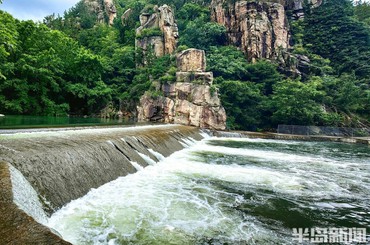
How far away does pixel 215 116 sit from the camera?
87.1 feet

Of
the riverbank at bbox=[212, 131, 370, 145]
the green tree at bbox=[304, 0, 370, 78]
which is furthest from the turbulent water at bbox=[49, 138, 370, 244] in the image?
the green tree at bbox=[304, 0, 370, 78]

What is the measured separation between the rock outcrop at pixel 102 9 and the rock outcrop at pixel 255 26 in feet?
95.3

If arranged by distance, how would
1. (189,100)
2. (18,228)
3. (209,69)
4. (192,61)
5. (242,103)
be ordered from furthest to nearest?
(209,69) < (242,103) < (192,61) < (189,100) < (18,228)

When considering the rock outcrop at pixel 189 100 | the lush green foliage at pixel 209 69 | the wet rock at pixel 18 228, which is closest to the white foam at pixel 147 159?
the wet rock at pixel 18 228

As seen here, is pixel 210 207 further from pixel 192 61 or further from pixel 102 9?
pixel 102 9

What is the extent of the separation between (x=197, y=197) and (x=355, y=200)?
155 inches

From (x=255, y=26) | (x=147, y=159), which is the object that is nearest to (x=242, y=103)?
(x=255, y=26)

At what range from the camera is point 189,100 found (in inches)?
1052

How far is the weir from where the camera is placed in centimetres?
266

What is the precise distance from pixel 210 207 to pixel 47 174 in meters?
3.21

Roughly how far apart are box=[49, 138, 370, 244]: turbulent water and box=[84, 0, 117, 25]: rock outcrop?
2350 inches

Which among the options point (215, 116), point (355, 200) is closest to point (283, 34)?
point (215, 116)

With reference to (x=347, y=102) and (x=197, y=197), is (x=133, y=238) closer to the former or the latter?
(x=197, y=197)

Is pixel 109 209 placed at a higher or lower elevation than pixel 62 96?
lower
